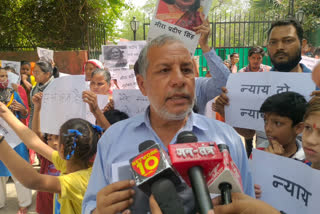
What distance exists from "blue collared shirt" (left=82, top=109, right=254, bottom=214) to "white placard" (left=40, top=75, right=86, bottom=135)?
4.20ft

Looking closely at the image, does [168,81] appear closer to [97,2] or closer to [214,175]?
[214,175]

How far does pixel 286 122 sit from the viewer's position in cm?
196

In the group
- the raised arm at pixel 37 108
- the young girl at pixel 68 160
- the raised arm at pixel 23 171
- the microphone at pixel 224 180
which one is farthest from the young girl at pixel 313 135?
the raised arm at pixel 37 108

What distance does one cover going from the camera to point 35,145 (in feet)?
7.47

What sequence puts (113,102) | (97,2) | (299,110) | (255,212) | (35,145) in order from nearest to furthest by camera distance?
(255,212) → (299,110) → (35,145) → (113,102) → (97,2)

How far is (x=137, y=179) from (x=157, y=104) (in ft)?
2.18

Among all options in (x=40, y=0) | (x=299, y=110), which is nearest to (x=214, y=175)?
(x=299, y=110)

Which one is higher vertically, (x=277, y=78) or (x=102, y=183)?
(x=277, y=78)

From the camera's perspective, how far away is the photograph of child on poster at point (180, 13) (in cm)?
237

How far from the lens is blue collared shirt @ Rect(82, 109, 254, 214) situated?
140 centimetres

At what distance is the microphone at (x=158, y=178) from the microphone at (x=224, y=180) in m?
0.11

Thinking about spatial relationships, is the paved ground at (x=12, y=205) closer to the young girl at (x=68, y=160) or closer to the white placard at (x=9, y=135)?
the white placard at (x=9, y=135)

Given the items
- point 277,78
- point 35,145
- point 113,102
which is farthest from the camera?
point 113,102

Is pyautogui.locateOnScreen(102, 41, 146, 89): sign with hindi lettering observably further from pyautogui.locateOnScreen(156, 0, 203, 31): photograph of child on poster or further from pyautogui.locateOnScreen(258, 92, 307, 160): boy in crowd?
pyautogui.locateOnScreen(258, 92, 307, 160): boy in crowd
